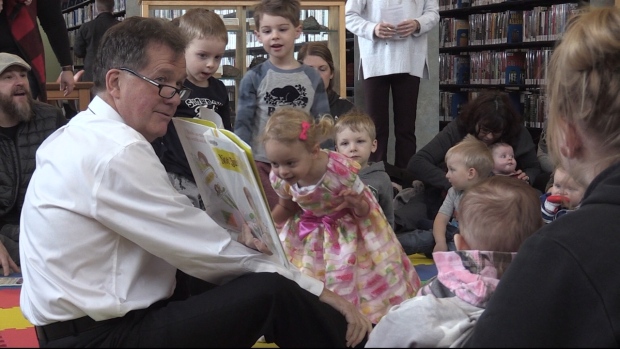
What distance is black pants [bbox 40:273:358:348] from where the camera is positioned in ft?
5.30

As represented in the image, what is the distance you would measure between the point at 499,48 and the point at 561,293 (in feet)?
22.4

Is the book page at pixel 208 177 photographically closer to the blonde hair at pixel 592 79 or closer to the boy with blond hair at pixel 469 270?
the boy with blond hair at pixel 469 270

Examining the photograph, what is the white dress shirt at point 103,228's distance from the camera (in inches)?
62.1

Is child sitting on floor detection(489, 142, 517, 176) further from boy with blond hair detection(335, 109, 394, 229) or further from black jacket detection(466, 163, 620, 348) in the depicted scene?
black jacket detection(466, 163, 620, 348)

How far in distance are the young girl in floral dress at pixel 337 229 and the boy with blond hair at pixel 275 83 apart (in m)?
0.97

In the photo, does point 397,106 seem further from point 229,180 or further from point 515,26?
point 229,180

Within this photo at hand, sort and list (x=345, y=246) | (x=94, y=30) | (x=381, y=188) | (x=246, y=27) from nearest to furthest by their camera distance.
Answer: (x=345, y=246), (x=381, y=188), (x=246, y=27), (x=94, y=30)

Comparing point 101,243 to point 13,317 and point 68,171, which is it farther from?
point 13,317

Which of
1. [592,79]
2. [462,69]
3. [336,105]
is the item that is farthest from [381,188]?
[462,69]

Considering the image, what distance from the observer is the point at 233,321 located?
1.68m

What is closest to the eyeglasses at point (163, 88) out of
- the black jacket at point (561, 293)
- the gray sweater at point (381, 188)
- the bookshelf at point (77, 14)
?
the black jacket at point (561, 293)

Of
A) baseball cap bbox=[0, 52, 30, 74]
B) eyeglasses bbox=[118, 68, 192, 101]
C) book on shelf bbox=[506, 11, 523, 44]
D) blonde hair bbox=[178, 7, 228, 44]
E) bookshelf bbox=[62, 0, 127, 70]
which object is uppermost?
bookshelf bbox=[62, 0, 127, 70]

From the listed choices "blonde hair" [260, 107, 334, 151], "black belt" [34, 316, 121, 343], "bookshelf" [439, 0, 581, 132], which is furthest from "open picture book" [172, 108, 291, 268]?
"bookshelf" [439, 0, 581, 132]

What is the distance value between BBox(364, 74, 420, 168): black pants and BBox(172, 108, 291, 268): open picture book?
2.99m
